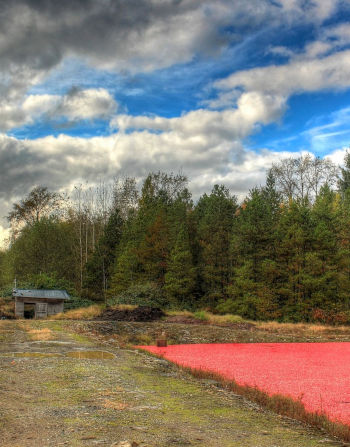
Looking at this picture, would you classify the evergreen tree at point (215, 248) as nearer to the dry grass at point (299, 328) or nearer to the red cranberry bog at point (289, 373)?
the dry grass at point (299, 328)

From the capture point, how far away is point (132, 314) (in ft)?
112

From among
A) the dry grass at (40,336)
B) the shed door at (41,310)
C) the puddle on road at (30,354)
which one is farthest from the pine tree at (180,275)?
the puddle on road at (30,354)

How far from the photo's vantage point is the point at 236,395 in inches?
391

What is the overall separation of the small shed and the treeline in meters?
4.31

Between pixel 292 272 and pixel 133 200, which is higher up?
pixel 133 200

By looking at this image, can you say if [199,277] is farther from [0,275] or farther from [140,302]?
[0,275]

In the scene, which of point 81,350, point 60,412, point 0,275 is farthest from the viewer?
point 0,275

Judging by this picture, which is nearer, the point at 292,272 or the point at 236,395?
the point at 236,395

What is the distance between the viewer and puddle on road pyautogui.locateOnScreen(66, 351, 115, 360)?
14.8 metres

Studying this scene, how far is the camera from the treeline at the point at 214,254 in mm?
37875

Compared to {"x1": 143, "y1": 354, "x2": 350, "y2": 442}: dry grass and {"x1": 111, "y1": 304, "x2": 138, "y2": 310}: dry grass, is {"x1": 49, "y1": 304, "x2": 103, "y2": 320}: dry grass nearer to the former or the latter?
{"x1": 111, "y1": 304, "x2": 138, "y2": 310}: dry grass

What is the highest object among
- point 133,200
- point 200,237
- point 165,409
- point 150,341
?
point 133,200

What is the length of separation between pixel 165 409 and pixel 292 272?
32.5m

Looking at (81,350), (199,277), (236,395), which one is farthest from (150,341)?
(199,277)
